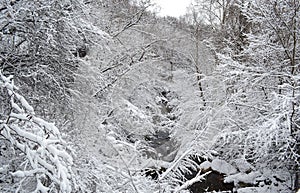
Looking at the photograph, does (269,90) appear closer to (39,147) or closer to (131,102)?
(131,102)

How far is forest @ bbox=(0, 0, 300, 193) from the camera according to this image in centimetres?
292

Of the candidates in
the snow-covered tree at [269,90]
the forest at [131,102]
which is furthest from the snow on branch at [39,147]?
the snow-covered tree at [269,90]

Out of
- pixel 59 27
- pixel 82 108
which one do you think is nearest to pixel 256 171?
pixel 82 108

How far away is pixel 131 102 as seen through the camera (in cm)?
991

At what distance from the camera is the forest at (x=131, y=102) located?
2920 mm

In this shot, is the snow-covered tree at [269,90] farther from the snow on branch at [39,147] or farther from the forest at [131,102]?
the snow on branch at [39,147]

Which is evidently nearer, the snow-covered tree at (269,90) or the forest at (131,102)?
the forest at (131,102)

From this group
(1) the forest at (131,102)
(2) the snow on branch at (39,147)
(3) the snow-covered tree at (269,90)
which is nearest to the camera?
(2) the snow on branch at (39,147)

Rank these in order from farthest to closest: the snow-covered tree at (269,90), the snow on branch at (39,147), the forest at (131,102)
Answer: the snow-covered tree at (269,90)
the forest at (131,102)
the snow on branch at (39,147)

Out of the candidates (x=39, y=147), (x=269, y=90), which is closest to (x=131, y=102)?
(x=269, y=90)

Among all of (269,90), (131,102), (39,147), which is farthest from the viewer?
(131,102)

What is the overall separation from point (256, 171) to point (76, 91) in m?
5.78

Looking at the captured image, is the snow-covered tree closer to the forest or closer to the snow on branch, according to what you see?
the forest

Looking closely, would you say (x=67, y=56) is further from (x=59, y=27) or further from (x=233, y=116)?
(x=233, y=116)
